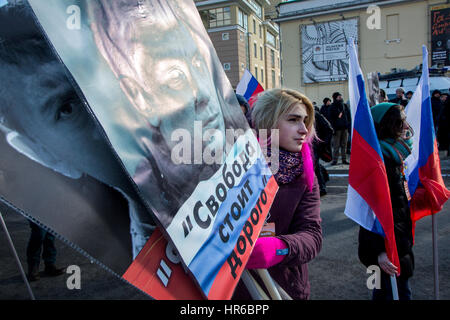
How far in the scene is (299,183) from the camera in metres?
1.34

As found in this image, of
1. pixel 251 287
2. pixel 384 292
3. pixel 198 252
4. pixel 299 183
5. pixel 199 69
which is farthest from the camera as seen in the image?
pixel 384 292

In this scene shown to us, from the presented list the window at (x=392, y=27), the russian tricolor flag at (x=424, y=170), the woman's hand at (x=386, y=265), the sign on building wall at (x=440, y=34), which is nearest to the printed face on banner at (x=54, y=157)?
the woman's hand at (x=386, y=265)

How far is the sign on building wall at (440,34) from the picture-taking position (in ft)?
76.5

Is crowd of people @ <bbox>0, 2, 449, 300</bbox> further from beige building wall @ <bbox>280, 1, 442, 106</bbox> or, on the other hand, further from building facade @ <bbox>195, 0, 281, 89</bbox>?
building facade @ <bbox>195, 0, 281, 89</bbox>

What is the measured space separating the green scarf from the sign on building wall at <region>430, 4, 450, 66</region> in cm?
2587

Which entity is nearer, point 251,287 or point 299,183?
point 251,287

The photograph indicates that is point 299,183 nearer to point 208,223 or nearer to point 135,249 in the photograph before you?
point 208,223

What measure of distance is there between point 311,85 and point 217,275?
2833 centimetres

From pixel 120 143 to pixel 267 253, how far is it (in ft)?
1.99

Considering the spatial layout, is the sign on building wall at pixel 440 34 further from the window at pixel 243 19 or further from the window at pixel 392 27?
the window at pixel 243 19

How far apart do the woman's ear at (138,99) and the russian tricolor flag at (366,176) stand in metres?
1.51

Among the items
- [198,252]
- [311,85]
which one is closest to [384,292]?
[198,252]

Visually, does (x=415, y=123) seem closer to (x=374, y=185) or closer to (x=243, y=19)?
(x=374, y=185)

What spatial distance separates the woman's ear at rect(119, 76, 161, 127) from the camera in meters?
0.59
